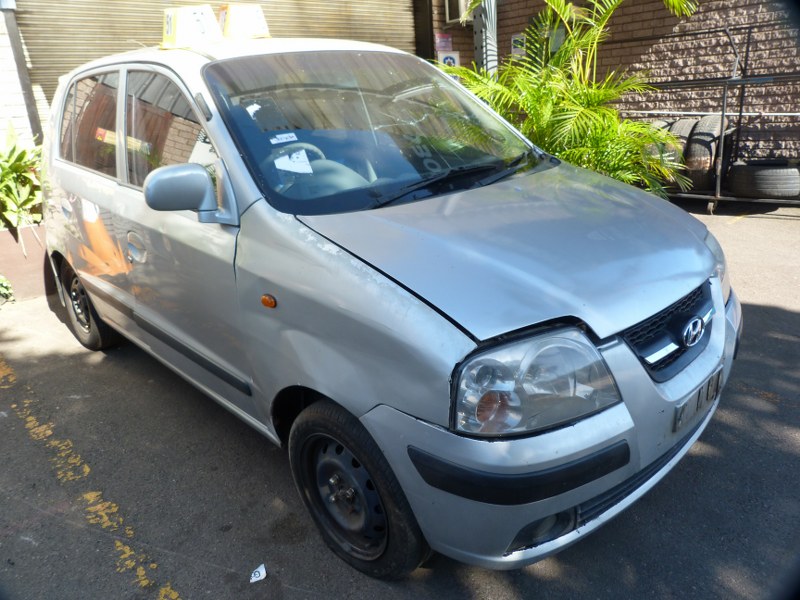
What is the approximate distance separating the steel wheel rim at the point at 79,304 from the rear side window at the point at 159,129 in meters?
1.49

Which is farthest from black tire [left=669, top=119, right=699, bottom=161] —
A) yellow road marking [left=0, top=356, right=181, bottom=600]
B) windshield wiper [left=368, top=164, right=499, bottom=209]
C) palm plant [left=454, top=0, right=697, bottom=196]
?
yellow road marking [left=0, top=356, right=181, bottom=600]

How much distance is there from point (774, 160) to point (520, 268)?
20.5 ft

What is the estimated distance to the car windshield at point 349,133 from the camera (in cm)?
256

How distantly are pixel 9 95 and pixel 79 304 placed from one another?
2.76 metres

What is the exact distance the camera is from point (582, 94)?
5.09 metres

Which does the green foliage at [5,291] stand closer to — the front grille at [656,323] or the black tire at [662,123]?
the front grille at [656,323]

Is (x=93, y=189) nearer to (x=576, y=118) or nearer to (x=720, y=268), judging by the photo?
(x=720, y=268)

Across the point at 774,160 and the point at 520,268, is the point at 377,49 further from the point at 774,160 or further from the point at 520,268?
the point at 774,160

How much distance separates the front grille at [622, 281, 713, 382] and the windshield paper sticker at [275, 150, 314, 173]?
4.49 feet

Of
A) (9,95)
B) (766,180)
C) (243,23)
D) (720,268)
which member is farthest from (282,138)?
(766,180)

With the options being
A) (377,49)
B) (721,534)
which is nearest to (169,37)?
(377,49)

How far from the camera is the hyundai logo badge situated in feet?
7.25

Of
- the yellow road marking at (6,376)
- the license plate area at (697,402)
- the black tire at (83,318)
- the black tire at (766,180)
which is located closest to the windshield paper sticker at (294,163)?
the license plate area at (697,402)

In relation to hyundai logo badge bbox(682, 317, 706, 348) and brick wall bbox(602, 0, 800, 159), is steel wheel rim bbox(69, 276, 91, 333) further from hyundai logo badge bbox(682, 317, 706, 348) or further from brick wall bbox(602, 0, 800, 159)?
brick wall bbox(602, 0, 800, 159)
